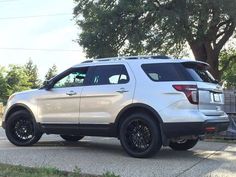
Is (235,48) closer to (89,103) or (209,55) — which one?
(209,55)

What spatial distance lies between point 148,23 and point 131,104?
1505cm

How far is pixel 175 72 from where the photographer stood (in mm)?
8906

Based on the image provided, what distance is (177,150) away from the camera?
33.7 ft

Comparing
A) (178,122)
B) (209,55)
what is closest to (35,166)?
(178,122)

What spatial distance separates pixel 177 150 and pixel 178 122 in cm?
186

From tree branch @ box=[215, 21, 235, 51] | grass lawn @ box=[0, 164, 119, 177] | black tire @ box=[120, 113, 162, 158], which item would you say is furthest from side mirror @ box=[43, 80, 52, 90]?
tree branch @ box=[215, 21, 235, 51]

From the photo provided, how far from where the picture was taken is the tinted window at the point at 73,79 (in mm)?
9977

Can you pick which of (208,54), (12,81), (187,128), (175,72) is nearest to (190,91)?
(175,72)

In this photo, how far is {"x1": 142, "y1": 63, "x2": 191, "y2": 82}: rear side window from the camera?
8875 millimetres

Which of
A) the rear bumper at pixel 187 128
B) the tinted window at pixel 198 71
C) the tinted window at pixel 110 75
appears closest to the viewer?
the rear bumper at pixel 187 128

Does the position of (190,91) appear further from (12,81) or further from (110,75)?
(12,81)

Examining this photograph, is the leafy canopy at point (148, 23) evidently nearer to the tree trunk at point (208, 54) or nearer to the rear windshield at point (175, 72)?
the tree trunk at point (208, 54)

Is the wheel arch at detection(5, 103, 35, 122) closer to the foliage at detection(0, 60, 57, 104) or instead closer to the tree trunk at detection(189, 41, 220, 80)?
the tree trunk at detection(189, 41, 220, 80)

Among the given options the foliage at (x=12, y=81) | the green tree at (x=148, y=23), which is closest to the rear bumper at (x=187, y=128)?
the green tree at (x=148, y=23)
